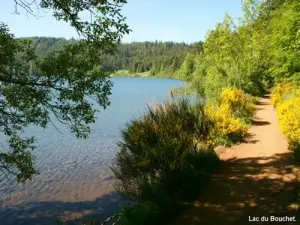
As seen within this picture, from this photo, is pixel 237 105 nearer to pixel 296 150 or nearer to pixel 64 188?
pixel 296 150

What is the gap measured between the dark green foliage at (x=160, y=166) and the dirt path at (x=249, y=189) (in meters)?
0.40

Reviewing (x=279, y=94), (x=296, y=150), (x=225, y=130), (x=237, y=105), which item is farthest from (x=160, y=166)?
(x=279, y=94)

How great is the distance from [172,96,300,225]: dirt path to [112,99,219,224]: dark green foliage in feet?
1.30

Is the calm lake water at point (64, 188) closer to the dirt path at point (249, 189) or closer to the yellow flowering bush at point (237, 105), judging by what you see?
the dirt path at point (249, 189)

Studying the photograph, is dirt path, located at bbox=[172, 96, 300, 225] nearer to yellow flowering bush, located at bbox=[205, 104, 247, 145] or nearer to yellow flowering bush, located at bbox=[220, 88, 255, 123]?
yellow flowering bush, located at bbox=[205, 104, 247, 145]

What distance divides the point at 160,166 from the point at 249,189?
2.19 meters

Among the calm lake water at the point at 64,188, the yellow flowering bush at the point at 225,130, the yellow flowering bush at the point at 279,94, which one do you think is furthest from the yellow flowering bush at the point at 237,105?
the calm lake water at the point at 64,188

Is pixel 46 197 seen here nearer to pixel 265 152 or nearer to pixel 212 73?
pixel 265 152

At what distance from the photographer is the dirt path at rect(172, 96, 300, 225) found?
569 centimetres

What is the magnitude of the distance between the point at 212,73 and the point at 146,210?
23545mm

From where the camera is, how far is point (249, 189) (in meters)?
6.75

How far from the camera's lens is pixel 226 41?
102 ft

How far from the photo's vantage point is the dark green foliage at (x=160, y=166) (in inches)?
249

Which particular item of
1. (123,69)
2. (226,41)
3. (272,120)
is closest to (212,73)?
(226,41)
